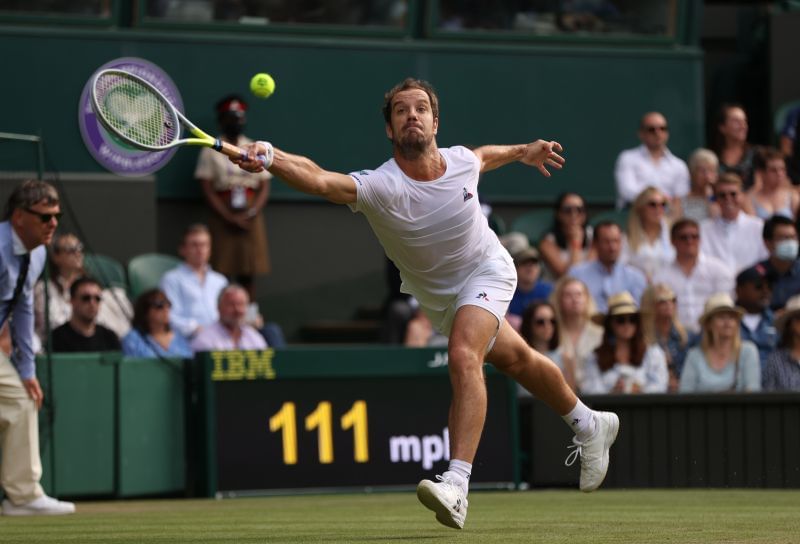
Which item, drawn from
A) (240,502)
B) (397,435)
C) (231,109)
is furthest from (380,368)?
(231,109)

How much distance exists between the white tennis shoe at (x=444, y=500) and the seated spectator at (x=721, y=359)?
5.16m

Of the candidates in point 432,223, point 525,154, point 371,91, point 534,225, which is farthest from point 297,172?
point 371,91

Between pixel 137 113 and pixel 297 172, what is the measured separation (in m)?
0.91

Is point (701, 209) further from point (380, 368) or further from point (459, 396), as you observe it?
point (459, 396)

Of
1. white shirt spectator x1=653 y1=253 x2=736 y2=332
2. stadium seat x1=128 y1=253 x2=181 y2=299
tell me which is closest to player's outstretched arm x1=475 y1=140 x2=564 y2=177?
white shirt spectator x1=653 y1=253 x2=736 y2=332

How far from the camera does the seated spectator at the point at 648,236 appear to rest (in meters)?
13.4

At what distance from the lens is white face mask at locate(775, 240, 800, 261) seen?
12953 millimetres

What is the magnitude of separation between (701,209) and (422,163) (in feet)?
23.3

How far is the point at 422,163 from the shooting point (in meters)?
7.52

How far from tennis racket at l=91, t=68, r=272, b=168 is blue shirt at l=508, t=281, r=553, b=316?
19.3 feet

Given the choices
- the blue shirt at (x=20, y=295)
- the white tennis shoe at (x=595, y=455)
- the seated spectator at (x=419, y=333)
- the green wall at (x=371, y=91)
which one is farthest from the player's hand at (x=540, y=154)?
the green wall at (x=371, y=91)

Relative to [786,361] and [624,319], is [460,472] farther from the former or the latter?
[786,361]

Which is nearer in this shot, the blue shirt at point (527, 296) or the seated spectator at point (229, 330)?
the seated spectator at point (229, 330)

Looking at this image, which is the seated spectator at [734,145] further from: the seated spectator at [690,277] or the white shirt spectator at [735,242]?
the seated spectator at [690,277]
